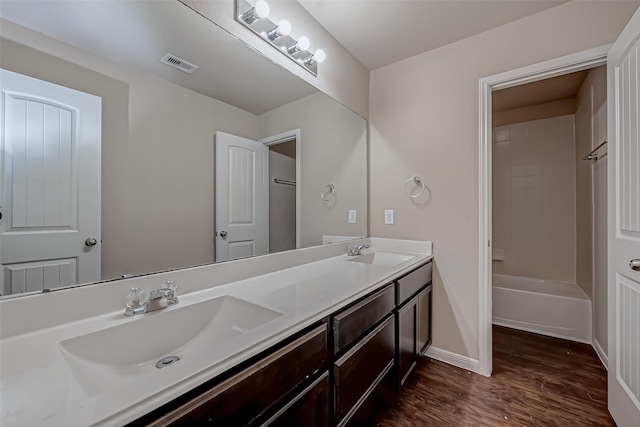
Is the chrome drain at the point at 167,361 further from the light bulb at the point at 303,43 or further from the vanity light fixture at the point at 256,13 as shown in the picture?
the light bulb at the point at 303,43

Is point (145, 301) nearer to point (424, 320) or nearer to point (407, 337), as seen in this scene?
point (407, 337)

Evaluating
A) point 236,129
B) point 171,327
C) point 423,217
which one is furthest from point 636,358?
point 236,129

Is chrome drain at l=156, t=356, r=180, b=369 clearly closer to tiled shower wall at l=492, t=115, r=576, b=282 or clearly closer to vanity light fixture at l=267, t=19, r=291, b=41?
vanity light fixture at l=267, t=19, r=291, b=41

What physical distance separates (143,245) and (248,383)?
0.65m

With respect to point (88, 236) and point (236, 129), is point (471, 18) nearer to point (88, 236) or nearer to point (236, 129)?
point (236, 129)

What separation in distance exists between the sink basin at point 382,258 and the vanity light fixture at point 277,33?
131 cm

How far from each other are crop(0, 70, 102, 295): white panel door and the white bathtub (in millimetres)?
3156

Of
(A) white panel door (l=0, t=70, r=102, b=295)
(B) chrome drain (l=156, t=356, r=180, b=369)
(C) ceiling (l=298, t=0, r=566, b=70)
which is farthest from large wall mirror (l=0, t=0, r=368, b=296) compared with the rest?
(C) ceiling (l=298, t=0, r=566, b=70)

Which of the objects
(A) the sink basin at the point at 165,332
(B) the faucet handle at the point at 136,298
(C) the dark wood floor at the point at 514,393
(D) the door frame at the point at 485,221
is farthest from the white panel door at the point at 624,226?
(B) the faucet handle at the point at 136,298

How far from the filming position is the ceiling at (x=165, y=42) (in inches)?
31.4

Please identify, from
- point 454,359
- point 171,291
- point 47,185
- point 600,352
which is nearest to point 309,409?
point 171,291

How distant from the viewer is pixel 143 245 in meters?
0.99

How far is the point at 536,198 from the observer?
10.3 feet

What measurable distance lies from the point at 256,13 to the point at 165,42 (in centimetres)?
50
